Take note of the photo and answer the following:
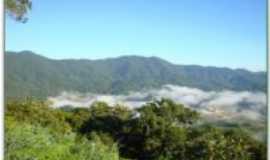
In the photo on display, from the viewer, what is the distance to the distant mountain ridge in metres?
3.45

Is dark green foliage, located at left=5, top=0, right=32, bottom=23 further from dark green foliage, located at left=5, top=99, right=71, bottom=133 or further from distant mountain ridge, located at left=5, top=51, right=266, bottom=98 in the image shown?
dark green foliage, located at left=5, top=99, right=71, bottom=133

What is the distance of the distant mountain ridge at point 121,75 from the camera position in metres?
3.45

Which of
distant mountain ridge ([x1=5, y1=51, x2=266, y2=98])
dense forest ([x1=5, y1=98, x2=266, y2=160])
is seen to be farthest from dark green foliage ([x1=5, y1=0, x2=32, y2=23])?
dense forest ([x1=5, y1=98, x2=266, y2=160])

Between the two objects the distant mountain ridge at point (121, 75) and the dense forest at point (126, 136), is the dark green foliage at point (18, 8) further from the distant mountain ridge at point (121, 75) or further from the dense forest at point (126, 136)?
the dense forest at point (126, 136)

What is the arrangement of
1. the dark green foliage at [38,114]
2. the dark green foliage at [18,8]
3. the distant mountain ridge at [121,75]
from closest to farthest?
the distant mountain ridge at [121,75]
the dark green foliage at [18,8]
the dark green foliage at [38,114]

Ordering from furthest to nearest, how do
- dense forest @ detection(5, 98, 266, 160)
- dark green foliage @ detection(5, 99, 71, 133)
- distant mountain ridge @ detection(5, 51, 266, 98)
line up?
dark green foliage @ detection(5, 99, 71, 133) → distant mountain ridge @ detection(5, 51, 266, 98) → dense forest @ detection(5, 98, 266, 160)

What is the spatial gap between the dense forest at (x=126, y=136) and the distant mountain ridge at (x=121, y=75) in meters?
0.19

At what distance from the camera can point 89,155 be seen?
3383 millimetres

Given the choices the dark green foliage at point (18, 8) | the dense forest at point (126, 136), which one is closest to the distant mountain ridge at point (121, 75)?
the dense forest at point (126, 136)

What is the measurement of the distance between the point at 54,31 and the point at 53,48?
0.11m

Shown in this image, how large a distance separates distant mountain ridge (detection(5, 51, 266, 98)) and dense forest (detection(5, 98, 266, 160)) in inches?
7.3

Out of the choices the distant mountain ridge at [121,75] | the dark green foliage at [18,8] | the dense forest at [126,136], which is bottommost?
the dense forest at [126,136]

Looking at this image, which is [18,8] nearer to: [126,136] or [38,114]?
[38,114]

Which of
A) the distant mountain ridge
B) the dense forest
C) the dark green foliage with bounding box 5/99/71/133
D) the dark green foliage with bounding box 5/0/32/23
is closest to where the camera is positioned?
the dense forest
